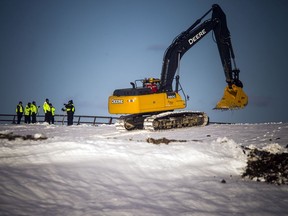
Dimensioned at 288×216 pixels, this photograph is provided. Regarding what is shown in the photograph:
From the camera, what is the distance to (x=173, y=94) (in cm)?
1515

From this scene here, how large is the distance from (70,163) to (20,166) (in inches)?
42.1

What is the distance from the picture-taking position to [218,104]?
51.0ft

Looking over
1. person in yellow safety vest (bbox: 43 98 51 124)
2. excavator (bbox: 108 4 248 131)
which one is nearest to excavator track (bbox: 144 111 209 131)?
excavator (bbox: 108 4 248 131)

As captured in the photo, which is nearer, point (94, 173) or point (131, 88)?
point (94, 173)

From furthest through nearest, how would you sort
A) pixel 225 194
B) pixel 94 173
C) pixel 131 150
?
pixel 131 150 → pixel 94 173 → pixel 225 194

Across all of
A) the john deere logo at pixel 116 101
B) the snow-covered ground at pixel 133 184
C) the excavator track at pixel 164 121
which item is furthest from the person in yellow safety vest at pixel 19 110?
the snow-covered ground at pixel 133 184

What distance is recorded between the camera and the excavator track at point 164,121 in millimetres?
14000

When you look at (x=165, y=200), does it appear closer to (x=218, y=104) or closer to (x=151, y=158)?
(x=151, y=158)

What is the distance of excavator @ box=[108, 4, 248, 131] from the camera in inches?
550

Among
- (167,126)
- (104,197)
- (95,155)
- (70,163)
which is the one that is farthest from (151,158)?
(167,126)

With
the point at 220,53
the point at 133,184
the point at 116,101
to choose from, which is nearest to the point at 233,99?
the point at 220,53

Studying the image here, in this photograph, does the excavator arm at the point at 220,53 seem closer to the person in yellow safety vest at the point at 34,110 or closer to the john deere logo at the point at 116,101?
the john deere logo at the point at 116,101

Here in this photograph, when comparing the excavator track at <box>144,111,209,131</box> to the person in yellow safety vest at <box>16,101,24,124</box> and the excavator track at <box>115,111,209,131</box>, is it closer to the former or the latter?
the excavator track at <box>115,111,209,131</box>

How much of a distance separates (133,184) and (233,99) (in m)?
12.0
